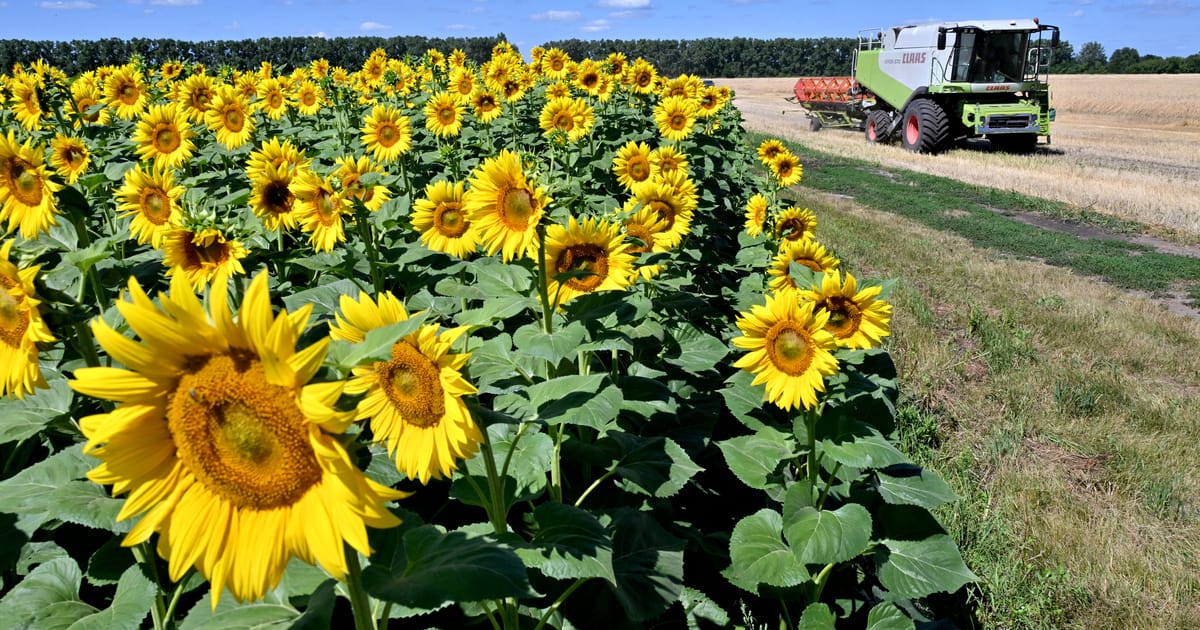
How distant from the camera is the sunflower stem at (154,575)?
1.95m

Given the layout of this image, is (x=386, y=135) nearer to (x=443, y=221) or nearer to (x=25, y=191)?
(x=443, y=221)

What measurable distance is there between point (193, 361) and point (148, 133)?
15.3ft

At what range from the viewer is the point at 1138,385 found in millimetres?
5820

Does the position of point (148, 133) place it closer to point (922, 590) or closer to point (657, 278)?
point (657, 278)

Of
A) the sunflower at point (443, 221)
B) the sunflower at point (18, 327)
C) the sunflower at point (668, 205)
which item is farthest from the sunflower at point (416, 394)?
the sunflower at point (668, 205)

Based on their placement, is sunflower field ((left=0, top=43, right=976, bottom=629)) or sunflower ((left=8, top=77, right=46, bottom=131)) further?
sunflower ((left=8, top=77, right=46, bottom=131))

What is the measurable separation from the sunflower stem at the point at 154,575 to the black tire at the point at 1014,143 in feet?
72.5

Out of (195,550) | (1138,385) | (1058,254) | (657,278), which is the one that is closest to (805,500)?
(657,278)

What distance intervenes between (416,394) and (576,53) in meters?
61.6

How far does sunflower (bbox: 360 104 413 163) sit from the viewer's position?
5.75 m

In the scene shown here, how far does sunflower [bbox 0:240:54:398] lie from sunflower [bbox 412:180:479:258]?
2.17 meters

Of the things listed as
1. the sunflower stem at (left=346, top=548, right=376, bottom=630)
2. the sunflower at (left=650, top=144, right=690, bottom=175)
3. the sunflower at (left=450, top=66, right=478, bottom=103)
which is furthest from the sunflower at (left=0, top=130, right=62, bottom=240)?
the sunflower at (left=450, top=66, right=478, bottom=103)

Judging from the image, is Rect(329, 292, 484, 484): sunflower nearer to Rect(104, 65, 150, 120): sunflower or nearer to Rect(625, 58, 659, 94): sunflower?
Rect(104, 65, 150, 120): sunflower

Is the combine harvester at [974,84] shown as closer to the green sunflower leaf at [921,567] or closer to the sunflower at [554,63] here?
the sunflower at [554,63]
